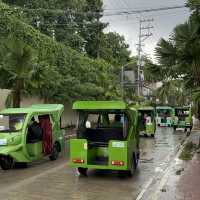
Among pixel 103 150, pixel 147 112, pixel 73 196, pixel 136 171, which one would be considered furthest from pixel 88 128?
pixel 147 112

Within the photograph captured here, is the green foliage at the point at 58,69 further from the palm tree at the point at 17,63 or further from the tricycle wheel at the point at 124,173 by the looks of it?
the tricycle wheel at the point at 124,173

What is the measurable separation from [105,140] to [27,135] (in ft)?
9.48

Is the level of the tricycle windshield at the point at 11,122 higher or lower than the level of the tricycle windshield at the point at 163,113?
lower

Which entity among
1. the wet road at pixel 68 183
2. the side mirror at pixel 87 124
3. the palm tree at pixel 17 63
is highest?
the palm tree at pixel 17 63

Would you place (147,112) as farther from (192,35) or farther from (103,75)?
(192,35)

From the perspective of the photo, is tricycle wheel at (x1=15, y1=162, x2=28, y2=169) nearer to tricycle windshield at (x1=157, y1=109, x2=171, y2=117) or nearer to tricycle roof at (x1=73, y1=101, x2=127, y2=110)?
tricycle roof at (x1=73, y1=101, x2=127, y2=110)

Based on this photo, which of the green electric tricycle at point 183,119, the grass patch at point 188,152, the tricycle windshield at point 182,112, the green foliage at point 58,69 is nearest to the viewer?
the grass patch at point 188,152

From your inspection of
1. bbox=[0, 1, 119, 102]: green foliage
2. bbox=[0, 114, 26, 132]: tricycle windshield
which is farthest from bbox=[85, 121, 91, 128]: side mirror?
bbox=[0, 1, 119, 102]: green foliage

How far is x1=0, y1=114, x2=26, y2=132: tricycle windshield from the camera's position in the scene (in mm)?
15586

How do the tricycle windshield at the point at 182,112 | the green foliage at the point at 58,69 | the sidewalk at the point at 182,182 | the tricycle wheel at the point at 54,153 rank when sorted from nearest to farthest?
the sidewalk at the point at 182,182
the tricycle wheel at the point at 54,153
the green foliage at the point at 58,69
the tricycle windshield at the point at 182,112

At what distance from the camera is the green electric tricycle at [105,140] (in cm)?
1327

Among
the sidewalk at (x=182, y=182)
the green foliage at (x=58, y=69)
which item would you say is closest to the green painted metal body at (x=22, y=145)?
the sidewalk at (x=182, y=182)

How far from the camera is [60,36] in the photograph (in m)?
54.9

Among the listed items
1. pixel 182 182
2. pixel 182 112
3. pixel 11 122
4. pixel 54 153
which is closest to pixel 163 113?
pixel 182 112
